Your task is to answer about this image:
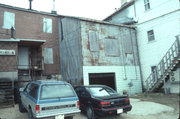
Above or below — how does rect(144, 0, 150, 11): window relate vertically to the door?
above

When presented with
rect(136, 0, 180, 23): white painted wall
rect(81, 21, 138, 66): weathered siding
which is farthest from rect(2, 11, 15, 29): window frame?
rect(136, 0, 180, 23): white painted wall

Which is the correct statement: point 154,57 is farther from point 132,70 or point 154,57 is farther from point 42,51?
point 42,51

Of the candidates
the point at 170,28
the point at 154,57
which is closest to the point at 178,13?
the point at 170,28

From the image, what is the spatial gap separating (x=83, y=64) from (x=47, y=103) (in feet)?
22.7

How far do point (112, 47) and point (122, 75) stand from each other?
9.15ft

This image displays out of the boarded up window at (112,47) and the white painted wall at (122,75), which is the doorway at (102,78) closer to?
the white painted wall at (122,75)

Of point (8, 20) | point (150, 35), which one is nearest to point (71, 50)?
point (8, 20)

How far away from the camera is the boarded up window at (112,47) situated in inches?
538

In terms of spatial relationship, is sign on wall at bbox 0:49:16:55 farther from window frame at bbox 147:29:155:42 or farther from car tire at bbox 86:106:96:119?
window frame at bbox 147:29:155:42

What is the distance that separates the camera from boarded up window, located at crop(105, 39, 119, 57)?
13.7m

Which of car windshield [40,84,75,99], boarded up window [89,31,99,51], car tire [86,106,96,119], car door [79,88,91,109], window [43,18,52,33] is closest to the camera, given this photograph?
car windshield [40,84,75,99]

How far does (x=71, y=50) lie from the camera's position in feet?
44.9

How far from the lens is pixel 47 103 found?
5.16 metres

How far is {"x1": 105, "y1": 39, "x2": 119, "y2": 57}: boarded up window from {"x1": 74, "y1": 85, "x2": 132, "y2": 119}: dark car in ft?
22.3
